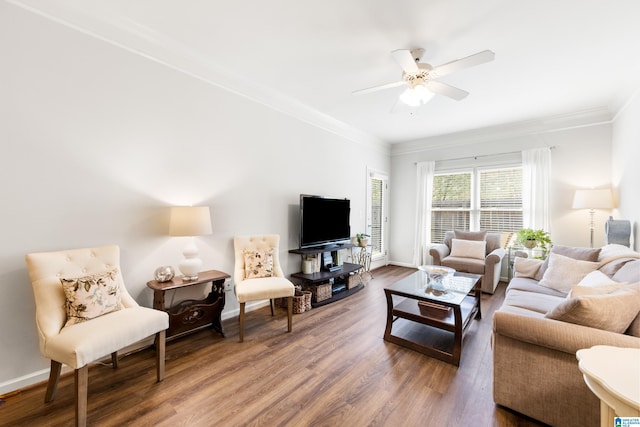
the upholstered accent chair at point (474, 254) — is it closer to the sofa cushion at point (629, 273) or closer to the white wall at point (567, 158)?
the white wall at point (567, 158)

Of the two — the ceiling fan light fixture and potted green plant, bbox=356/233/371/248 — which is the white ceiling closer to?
the ceiling fan light fixture

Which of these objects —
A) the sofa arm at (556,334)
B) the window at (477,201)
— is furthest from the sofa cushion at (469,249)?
the sofa arm at (556,334)

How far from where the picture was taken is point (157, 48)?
2.42 metres

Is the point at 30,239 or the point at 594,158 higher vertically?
the point at 594,158

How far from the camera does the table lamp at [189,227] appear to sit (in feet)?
7.78

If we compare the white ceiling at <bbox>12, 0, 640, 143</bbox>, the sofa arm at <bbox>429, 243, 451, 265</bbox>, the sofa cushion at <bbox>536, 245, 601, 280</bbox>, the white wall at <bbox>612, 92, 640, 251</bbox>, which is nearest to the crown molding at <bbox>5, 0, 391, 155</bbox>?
the white ceiling at <bbox>12, 0, 640, 143</bbox>

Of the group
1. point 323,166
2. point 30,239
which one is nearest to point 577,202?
point 323,166

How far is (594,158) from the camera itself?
3.99 meters

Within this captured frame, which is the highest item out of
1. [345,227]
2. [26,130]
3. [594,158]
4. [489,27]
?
[489,27]

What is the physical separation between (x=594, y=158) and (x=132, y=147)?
19.8 ft

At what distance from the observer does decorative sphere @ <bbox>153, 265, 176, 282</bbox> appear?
92.0 inches

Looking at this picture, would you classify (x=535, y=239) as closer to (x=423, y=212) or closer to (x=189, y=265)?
(x=423, y=212)

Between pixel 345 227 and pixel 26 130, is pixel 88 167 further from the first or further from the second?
pixel 345 227

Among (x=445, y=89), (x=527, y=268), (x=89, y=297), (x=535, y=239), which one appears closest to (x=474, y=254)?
(x=535, y=239)
